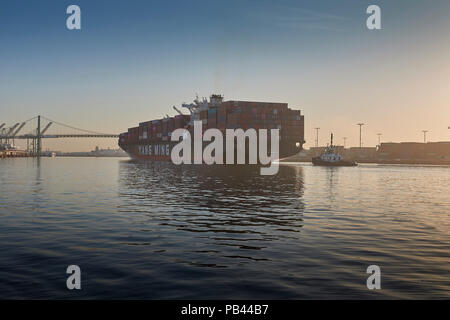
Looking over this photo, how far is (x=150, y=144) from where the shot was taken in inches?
6348

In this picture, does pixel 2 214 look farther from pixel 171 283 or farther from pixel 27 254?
pixel 171 283

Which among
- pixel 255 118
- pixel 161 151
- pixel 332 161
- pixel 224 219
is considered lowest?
pixel 224 219

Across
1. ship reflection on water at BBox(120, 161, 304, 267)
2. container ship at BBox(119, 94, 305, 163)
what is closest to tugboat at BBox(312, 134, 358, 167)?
container ship at BBox(119, 94, 305, 163)

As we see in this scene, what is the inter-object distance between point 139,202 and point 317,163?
4200 inches

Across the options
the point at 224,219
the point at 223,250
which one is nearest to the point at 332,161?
the point at 224,219

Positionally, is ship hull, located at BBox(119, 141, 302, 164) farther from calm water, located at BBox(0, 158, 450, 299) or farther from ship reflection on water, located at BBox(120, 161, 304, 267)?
calm water, located at BBox(0, 158, 450, 299)

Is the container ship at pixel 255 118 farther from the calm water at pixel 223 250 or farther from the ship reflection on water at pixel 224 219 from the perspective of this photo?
the calm water at pixel 223 250

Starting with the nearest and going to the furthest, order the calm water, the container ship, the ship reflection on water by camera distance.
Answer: the calm water, the ship reflection on water, the container ship

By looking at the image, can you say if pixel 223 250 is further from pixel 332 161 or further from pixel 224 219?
pixel 332 161

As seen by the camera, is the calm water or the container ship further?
the container ship

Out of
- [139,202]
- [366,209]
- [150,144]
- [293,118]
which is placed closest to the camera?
[366,209]

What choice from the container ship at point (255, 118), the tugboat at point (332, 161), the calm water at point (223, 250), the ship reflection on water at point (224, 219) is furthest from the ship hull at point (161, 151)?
the calm water at point (223, 250)

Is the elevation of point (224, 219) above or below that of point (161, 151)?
below
